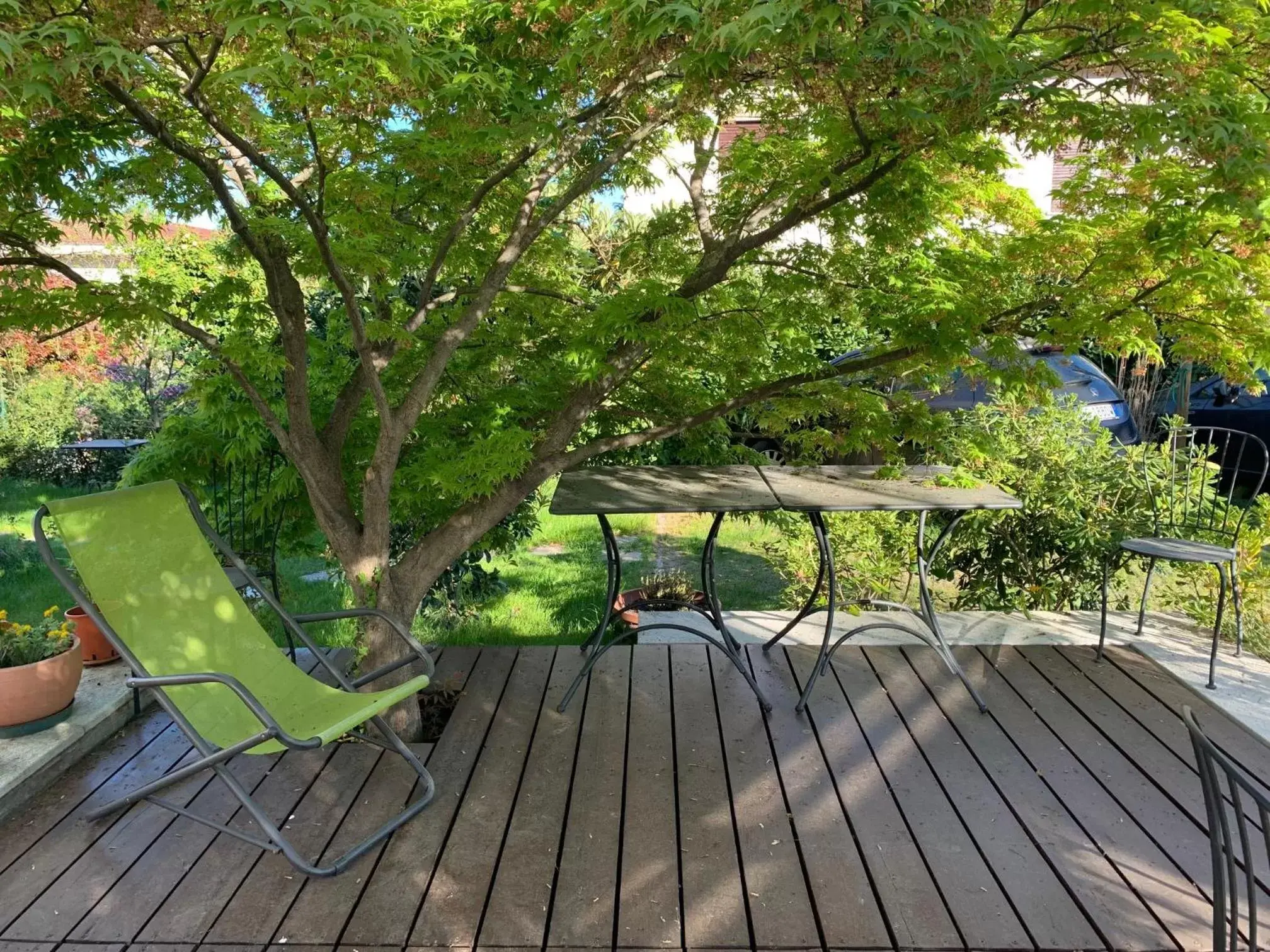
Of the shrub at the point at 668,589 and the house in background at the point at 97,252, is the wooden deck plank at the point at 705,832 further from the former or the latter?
the house in background at the point at 97,252

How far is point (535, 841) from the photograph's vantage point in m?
2.44

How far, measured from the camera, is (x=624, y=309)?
124 inches

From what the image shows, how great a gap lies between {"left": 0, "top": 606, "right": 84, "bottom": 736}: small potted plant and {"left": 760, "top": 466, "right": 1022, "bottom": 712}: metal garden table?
2509 mm

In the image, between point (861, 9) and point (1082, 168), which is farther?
point (1082, 168)

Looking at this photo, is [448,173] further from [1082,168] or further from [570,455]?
[1082,168]

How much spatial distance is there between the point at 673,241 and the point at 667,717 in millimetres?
2118

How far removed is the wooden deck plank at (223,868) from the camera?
2.08 meters

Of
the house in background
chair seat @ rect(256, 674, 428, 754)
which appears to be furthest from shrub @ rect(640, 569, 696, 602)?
the house in background

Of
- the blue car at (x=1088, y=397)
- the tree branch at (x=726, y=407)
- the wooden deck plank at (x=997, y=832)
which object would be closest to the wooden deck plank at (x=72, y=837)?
the tree branch at (x=726, y=407)

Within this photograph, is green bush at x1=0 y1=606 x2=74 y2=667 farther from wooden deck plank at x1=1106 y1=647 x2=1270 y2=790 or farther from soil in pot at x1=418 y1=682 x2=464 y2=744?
wooden deck plank at x1=1106 y1=647 x2=1270 y2=790

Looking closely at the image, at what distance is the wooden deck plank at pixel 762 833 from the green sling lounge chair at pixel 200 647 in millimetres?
964

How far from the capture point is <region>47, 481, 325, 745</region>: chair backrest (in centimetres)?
257

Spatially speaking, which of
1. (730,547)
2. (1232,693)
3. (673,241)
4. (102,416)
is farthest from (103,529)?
(102,416)

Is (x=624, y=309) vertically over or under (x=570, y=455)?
over
